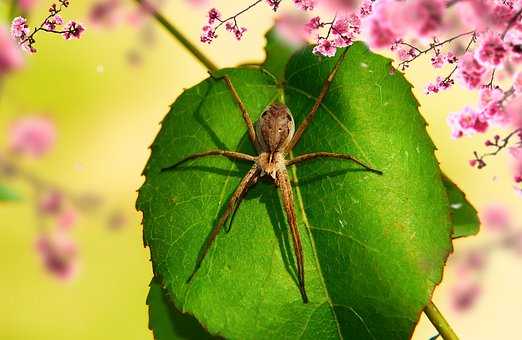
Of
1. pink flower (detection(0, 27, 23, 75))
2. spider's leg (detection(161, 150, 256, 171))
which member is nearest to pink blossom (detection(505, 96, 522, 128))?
spider's leg (detection(161, 150, 256, 171))

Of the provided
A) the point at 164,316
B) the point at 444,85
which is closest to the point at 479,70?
the point at 444,85

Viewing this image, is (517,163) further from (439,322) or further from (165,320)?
(165,320)

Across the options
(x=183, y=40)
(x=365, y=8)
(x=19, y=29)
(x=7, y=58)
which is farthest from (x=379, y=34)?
(x=7, y=58)

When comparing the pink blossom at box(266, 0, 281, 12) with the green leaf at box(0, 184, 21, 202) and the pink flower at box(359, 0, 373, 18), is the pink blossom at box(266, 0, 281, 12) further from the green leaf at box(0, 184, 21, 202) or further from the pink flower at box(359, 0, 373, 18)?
the green leaf at box(0, 184, 21, 202)

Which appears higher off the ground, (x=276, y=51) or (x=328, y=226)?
(x=276, y=51)

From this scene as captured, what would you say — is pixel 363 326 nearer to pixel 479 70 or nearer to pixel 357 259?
pixel 357 259

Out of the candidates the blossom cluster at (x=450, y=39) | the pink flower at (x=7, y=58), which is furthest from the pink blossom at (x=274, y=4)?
→ the pink flower at (x=7, y=58)

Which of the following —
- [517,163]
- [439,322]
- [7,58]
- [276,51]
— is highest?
[7,58]

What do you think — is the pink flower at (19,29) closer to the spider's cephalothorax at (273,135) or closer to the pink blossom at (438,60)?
the spider's cephalothorax at (273,135)
